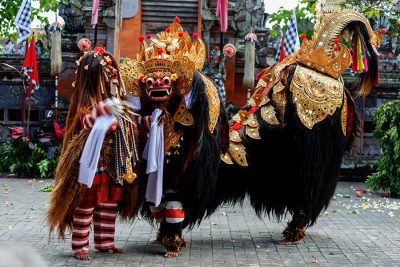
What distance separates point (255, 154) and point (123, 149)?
5.26 feet

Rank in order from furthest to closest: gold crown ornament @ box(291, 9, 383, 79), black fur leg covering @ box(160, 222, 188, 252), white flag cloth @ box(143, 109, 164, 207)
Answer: gold crown ornament @ box(291, 9, 383, 79)
black fur leg covering @ box(160, 222, 188, 252)
white flag cloth @ box(143, 109, 164, 207)

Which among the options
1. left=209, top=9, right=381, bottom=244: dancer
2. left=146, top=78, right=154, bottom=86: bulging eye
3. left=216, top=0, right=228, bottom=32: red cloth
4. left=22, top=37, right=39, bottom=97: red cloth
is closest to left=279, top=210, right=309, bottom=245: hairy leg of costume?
left=209, top=9, right=381, bottom=244: dancer

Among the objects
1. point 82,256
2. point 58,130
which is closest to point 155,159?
point 82,256

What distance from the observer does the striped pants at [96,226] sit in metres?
6.52

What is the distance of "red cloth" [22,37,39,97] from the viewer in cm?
1553

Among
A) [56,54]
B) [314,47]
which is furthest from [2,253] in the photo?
[56,54]

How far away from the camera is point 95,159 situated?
20.6 ft

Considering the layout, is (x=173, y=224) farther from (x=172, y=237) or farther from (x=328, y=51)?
(x=328, y=51)

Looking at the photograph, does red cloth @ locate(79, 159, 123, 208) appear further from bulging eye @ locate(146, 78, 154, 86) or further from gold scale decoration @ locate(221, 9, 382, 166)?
gold scale decoration @ locate(221, 9, 382, 166)

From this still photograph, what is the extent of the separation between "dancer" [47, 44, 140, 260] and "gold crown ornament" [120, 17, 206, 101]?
0.20 metres

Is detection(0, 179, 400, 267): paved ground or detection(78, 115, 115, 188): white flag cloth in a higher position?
detection(78, 115, 115, 188): white flag cloth

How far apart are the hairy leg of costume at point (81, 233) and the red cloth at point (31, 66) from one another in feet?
31.6

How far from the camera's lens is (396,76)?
15914 mm

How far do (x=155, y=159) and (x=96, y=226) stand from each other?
2.95 feet
